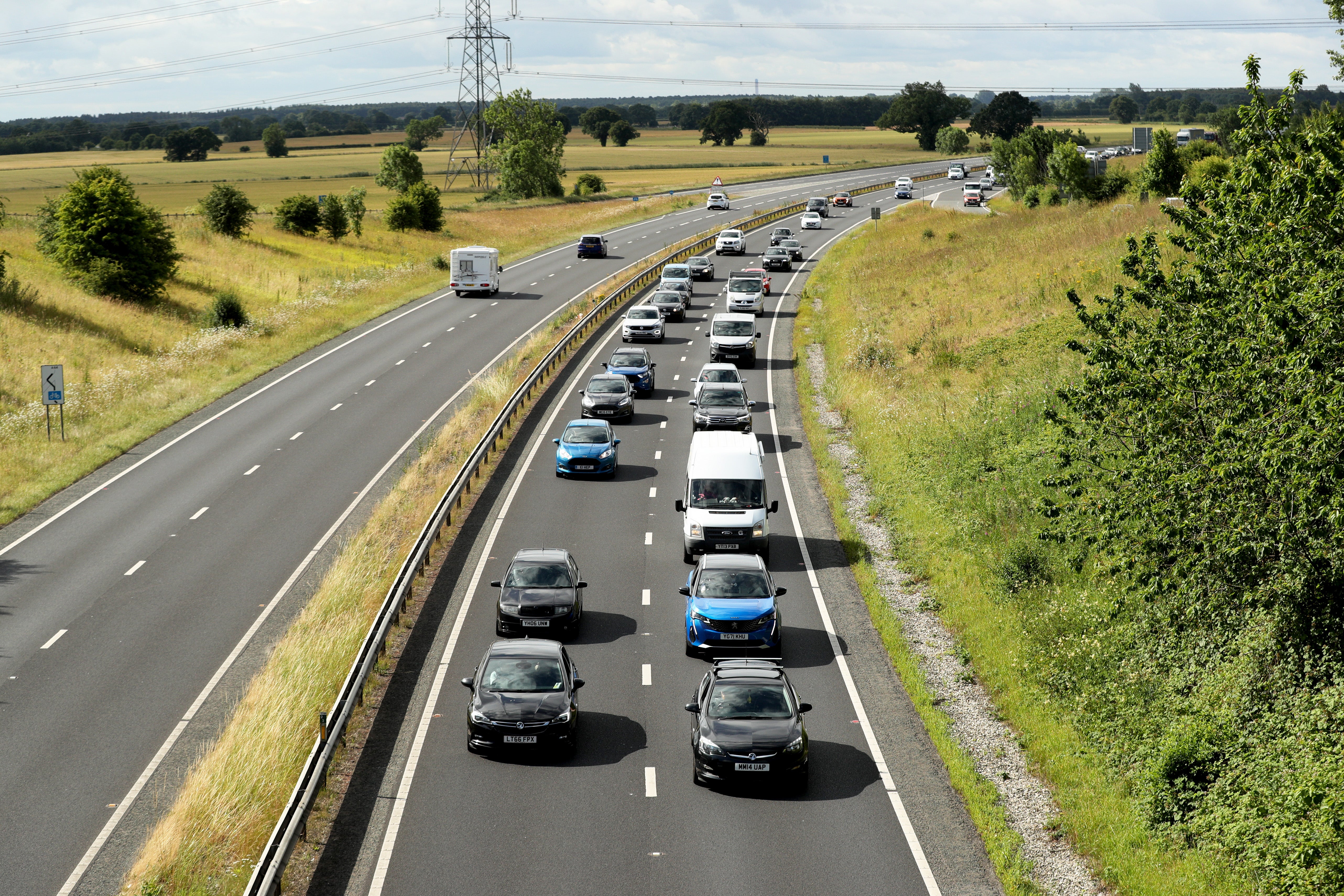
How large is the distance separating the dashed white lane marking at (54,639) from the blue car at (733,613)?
11361 millimetres

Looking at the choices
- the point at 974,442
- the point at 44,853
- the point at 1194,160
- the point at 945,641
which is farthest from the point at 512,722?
the point at 1194,160

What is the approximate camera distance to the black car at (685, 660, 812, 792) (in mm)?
15758

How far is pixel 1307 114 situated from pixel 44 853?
53.6m

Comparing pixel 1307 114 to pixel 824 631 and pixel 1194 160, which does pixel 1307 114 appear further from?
pixel 824 631

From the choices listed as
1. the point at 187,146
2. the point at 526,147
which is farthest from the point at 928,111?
the point at 187,146

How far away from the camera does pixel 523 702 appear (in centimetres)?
1697

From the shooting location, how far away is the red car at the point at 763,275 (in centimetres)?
5903

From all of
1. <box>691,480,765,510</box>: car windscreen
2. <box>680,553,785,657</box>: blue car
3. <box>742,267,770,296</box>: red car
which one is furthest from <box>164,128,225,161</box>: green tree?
<box>680,553,785,657</box>: blue car

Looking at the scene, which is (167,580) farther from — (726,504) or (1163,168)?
(1163,168)

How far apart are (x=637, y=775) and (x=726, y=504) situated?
32.8 ft

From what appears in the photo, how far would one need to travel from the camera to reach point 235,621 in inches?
892

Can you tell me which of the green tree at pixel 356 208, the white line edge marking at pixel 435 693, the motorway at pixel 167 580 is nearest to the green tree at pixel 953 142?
the green tree at pixel 356 208

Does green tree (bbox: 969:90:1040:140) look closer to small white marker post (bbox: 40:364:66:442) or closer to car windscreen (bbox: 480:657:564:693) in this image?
small white marker post (bbox: 40:364:66:442)

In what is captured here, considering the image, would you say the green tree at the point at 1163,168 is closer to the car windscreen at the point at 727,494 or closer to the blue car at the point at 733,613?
the car windscreen at the point at 727,494
